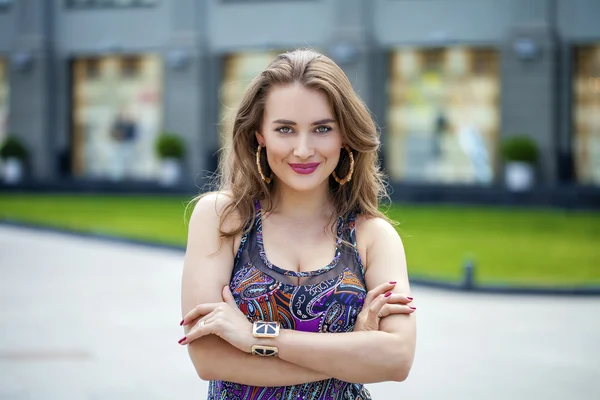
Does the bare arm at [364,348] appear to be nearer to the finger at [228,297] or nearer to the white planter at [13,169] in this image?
the finger at [228,297]

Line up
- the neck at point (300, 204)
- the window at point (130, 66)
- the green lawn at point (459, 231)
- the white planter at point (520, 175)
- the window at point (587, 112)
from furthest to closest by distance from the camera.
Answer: the window at point (130, 66) < the window at point (587, 112) < the white planter at point (520, 175) < the green lawn at point (459, 231) < the neck at point (300, 204)

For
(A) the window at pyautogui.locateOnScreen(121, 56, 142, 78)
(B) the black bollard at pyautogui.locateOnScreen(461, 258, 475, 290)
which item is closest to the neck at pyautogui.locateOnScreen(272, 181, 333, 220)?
(B) the black bollard at pyautogui.locateOnScreen(461, 258, 475, 290)

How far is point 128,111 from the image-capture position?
3472 cm

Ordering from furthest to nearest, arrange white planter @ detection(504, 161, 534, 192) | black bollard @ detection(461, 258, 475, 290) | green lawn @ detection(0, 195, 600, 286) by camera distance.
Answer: white planter @ detection(504, 161, 534, 192) < green lawn @ detection(0, 195, 600, 286) < black bollard @ detection(461, 258, 475, 290)

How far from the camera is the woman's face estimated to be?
280 centimetres

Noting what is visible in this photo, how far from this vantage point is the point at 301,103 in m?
2.80

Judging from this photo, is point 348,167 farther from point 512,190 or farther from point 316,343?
point 512,190

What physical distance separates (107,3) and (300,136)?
1290 inches

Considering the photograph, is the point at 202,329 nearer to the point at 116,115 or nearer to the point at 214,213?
the point at 214,213

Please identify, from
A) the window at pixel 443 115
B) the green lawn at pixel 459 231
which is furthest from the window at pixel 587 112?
the green lawn at pixel 459 231

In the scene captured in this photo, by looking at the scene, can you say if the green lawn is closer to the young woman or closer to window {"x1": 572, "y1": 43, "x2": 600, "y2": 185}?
window {"x1": 572, "y1": 43, "x2": 600, "y2": 185}

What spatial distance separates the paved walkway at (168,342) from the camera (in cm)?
690

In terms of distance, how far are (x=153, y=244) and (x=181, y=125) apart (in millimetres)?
16476

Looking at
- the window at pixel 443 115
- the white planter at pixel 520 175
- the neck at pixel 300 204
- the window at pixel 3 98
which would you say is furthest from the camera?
the window at pixel 3 98
